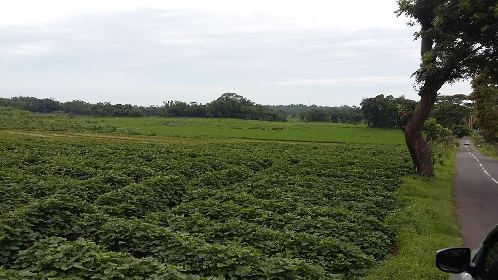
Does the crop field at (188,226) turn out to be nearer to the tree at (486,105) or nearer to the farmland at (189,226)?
the farmland at (189,226)

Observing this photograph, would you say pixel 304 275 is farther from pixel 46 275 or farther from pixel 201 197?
pixel 201 197

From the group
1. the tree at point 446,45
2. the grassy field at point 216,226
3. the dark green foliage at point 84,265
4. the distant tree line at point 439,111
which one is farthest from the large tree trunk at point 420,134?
the distant tree line at point 439,111

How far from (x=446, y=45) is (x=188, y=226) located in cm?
1522

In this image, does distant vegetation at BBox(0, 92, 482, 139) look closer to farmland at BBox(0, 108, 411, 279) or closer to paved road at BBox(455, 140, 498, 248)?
paved road at BBox(455, 140, 498, 248)

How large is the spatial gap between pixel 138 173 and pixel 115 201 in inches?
239

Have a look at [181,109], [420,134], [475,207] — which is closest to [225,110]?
[181,109]

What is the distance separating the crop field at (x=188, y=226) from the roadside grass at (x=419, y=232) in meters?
0.42

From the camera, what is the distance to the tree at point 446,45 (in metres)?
18.2

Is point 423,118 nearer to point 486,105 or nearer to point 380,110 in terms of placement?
point 486,105

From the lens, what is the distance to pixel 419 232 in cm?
1204

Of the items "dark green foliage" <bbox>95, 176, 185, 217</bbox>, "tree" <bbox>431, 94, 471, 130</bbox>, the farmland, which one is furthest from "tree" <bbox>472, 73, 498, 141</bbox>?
"tree" <bbox>431, 94, 471, 130</bbox>

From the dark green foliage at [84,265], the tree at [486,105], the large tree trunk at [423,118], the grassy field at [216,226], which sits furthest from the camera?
the tree at [486,105]

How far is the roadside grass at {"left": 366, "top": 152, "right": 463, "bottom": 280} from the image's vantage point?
8750mm

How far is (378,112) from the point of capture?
3686 inches
